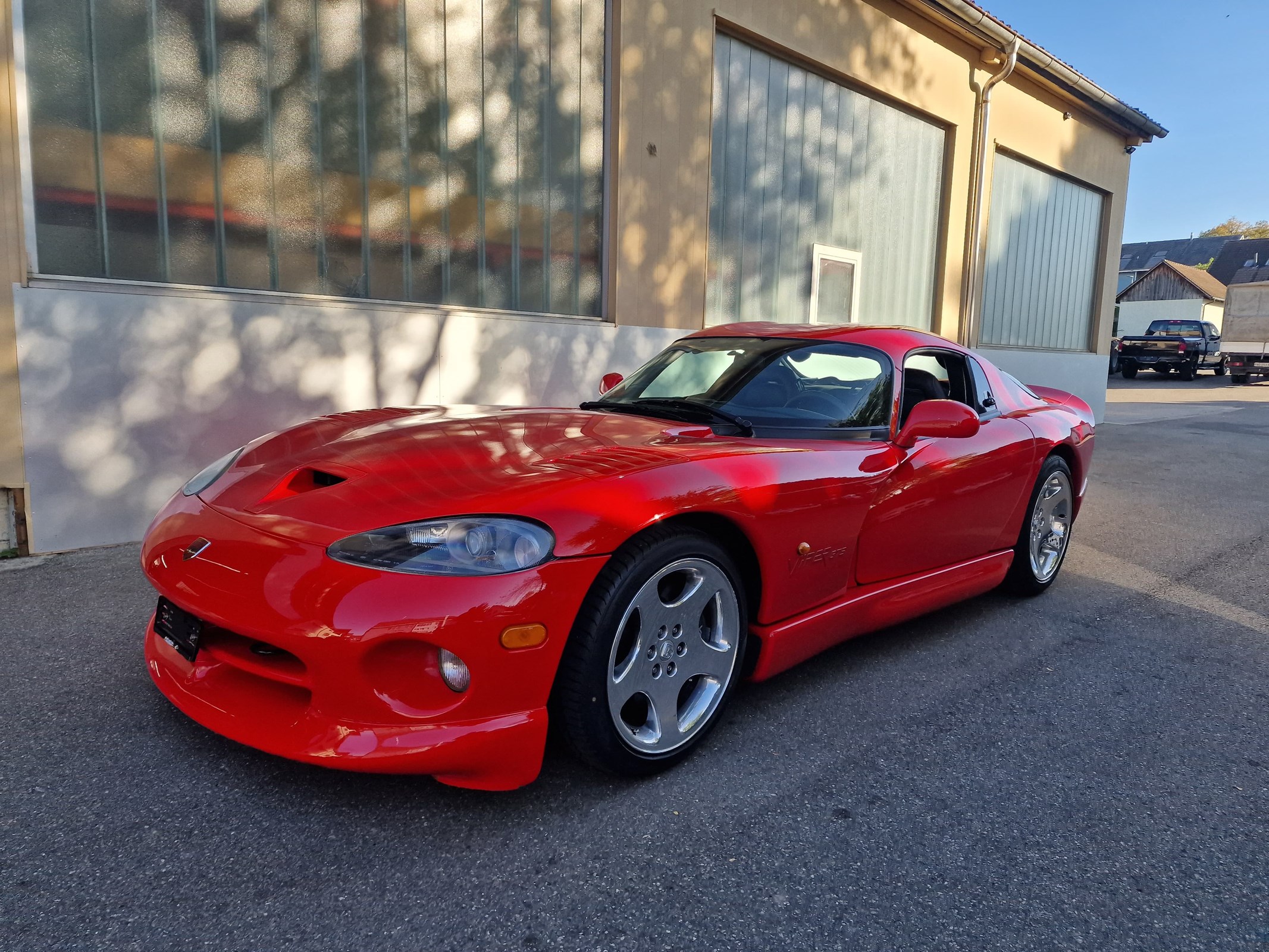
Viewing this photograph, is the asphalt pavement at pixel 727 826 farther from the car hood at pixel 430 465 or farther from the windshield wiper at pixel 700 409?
the windshield wiper at pixel 700 409

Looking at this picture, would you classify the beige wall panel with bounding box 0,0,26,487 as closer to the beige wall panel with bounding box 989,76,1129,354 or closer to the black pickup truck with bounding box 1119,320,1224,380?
the beige wall panel with bounding box 989,76,1129,354

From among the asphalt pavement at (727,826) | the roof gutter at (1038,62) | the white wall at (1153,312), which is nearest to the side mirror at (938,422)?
the asphalt pavement at (727,826)

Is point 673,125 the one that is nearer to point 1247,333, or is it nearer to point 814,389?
point 814,389

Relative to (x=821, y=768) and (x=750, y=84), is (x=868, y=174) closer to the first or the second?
Result: (x=750, y=84)

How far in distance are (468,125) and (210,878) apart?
564 cm

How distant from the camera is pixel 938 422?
3229mm

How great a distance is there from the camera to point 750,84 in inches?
339

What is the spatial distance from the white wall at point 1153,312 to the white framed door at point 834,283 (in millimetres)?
49549

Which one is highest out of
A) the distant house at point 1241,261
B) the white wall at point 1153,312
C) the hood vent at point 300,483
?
the distant house at point 1241,261

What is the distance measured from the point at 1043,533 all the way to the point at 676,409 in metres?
2.16

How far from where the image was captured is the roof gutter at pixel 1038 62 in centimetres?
1028

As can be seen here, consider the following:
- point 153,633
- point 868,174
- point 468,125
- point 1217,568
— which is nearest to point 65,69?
point 468,125

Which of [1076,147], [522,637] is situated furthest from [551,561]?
[1076,147]

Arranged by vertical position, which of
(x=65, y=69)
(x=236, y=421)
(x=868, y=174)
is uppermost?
(x=868, y=174)
